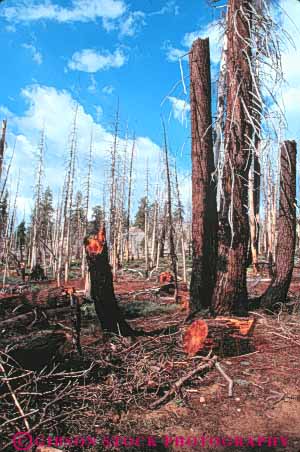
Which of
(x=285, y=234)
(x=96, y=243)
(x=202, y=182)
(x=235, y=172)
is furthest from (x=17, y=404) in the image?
(x=285, y=234)

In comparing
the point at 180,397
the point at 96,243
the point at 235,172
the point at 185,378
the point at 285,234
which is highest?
the point at 235,172

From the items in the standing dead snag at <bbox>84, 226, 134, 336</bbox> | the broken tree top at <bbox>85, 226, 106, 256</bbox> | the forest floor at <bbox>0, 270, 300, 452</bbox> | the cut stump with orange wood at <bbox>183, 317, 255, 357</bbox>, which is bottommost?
the forest floor at <bbox>0, 270, 300, 452</bbox>

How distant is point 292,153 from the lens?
26.6ft

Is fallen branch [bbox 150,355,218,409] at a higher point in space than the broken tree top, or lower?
lower

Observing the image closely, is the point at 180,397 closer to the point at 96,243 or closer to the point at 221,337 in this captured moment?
the point at 221,337

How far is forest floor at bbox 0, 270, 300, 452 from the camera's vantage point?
10.2 ft

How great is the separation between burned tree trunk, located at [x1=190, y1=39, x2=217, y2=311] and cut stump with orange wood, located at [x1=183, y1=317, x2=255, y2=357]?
1.45 meters

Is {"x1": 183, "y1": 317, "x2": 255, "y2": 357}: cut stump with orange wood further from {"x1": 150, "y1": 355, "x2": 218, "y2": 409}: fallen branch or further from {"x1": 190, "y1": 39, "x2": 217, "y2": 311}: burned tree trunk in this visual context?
{"x1": 190, "y1": 39, "x2": 217, "y2": 311}: burned tree trunk

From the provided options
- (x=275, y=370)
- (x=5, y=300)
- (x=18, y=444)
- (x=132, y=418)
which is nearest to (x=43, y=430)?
(x=18, y=444)

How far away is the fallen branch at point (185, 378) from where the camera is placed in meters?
3.70

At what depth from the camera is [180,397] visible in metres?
3.81

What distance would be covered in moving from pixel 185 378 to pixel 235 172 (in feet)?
11.8

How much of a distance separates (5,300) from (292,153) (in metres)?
7.45

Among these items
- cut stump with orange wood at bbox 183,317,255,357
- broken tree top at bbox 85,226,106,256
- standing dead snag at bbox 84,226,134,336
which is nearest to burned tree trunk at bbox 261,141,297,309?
cut stump with orange wood at bbox 183,317,255,357
